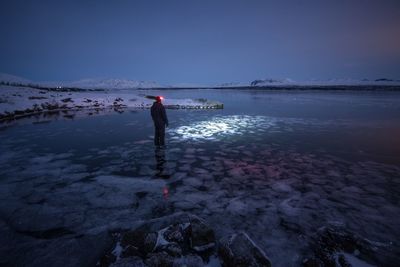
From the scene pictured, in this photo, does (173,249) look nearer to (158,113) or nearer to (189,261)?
(189,261)

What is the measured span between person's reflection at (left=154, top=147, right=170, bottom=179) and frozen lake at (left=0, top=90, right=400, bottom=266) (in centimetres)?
3

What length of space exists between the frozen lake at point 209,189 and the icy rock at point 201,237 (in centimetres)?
46

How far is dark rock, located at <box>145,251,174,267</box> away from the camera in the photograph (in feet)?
10.5

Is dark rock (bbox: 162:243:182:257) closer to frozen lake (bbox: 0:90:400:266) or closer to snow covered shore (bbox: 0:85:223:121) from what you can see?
frozen lake (bbox: 0:90:400:266)

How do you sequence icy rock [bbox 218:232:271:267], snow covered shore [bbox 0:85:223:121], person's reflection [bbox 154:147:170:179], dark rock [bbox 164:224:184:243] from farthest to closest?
snow covered shore [bbox 0:85:223:121]
person's reflection [bbox 154:147:170:179]
dark rock [bbox 164:224:184:243]
icy rock [bbox 218:232:271:267]

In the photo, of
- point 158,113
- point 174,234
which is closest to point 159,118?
point 158,113

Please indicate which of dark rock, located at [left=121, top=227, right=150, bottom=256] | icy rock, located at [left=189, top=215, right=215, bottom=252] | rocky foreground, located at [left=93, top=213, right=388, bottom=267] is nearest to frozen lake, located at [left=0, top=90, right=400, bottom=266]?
rocky foreground, located at [left=93, top=213, right=388, bottom=267]

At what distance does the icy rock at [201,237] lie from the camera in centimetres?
372

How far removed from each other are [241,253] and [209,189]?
2.70 metres

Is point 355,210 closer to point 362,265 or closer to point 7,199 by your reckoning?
point 362,265

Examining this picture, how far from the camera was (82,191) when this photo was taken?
19.2 ft

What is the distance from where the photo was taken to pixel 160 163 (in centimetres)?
798

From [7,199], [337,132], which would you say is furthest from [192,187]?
[337,132]

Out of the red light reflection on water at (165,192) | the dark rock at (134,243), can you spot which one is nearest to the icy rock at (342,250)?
the dark rock at (134,243)
